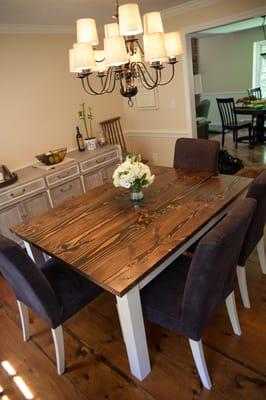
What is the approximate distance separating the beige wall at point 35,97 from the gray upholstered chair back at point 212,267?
2.83m

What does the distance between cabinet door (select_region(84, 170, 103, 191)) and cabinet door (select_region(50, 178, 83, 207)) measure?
10 centimetres

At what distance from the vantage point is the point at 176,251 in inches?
58.1

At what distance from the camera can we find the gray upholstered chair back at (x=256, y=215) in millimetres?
1619

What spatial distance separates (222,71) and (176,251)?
7.17 meters

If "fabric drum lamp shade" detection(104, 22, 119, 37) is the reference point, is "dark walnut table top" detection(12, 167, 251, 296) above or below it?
below

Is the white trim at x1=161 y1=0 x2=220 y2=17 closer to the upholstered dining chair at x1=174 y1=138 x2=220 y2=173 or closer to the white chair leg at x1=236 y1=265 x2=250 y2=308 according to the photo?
the upholstered dining chair at x1=174 y1=138 x2=220 y2=173

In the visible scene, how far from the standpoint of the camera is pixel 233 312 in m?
1.67

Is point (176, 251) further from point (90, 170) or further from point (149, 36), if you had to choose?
point (90, 170)

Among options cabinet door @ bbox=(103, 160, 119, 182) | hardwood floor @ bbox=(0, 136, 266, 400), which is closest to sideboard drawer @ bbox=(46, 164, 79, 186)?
cabinet door @ bbox=(103, 160, 119, 182)

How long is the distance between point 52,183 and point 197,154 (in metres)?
1.69

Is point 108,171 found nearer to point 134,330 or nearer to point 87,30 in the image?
point 87,30

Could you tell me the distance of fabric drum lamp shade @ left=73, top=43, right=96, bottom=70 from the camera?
1.66m

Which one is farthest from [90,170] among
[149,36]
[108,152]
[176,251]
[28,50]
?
[176,251]

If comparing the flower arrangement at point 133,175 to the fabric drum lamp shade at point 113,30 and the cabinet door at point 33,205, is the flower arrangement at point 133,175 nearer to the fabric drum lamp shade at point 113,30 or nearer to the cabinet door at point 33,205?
the fabric drum lamp shade at point 113,30
